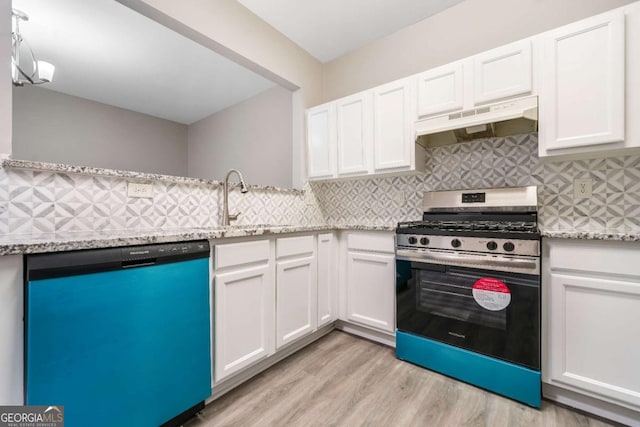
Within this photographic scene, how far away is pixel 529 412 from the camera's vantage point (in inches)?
55.1

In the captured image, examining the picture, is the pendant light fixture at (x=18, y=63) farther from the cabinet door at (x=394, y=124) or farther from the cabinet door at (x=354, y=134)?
the cabinet door at (x=394, y=124)

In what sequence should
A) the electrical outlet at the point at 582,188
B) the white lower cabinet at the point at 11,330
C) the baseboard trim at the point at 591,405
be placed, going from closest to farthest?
the white lower cabinet at the point at 11,330, the baseboard trim at the point at 591,405, the electrical outlet at the point at 582,188

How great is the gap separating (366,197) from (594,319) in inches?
68.8

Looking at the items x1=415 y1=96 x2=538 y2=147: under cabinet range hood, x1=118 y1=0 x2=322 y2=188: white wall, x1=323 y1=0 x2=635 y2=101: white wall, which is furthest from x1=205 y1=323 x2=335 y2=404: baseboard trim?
x1=323 y1=0 x2=635 y2=101: white wall

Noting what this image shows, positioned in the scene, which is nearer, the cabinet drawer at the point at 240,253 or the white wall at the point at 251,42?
the cabinet drawer at the point at 240,253

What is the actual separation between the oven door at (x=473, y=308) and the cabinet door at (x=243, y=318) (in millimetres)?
888

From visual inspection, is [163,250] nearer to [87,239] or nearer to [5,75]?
[87,239]

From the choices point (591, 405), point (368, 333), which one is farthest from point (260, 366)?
point (591, 405)

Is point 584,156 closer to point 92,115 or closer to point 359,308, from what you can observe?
point 359,308

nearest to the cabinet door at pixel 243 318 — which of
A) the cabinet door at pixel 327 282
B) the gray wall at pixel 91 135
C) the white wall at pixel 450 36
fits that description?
the cabinet door at pixel 327 282

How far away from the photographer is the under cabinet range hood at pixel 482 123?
5.32ft

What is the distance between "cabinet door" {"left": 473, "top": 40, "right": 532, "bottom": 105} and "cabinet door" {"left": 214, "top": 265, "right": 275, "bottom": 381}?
1796 mm

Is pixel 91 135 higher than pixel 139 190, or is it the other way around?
pixel 91 135

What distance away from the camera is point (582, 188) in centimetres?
172
